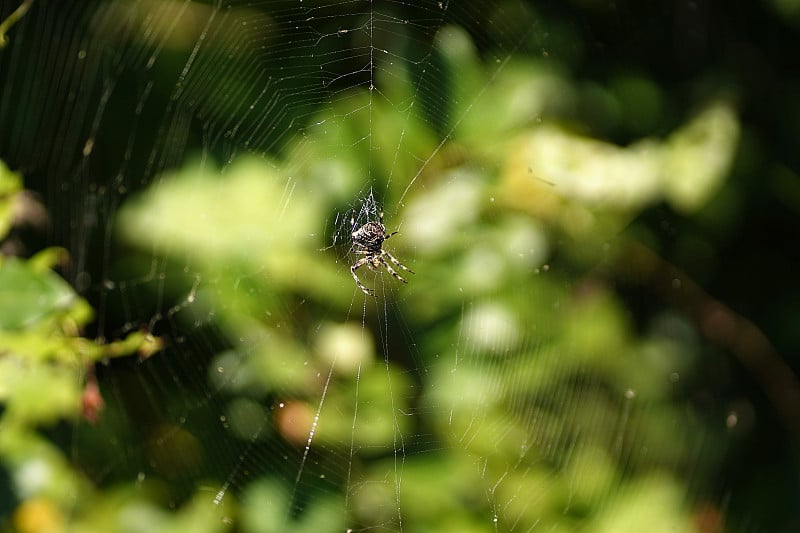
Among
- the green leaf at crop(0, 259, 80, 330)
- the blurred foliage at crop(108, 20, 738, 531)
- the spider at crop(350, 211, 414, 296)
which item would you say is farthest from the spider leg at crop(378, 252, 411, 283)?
the green leaf at crop(0, 259, 80, 330)

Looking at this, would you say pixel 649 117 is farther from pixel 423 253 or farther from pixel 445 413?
pixel 445 413

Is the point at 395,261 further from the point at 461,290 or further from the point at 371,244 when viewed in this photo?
the point at 461,290

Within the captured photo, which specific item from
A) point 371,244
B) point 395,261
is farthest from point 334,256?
point 371,244

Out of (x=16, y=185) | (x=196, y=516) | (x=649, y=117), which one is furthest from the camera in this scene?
(x=649, y=117)

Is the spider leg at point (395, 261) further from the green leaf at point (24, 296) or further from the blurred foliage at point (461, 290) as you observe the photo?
the green leaf at point (24, 296)

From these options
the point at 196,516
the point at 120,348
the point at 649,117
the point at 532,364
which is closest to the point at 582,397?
the point at 532,364

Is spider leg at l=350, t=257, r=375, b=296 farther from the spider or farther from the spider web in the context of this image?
the spider web

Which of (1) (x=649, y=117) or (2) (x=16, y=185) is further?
(1) (x=649, y=117)

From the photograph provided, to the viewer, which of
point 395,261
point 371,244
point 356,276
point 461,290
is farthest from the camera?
point 371,244
